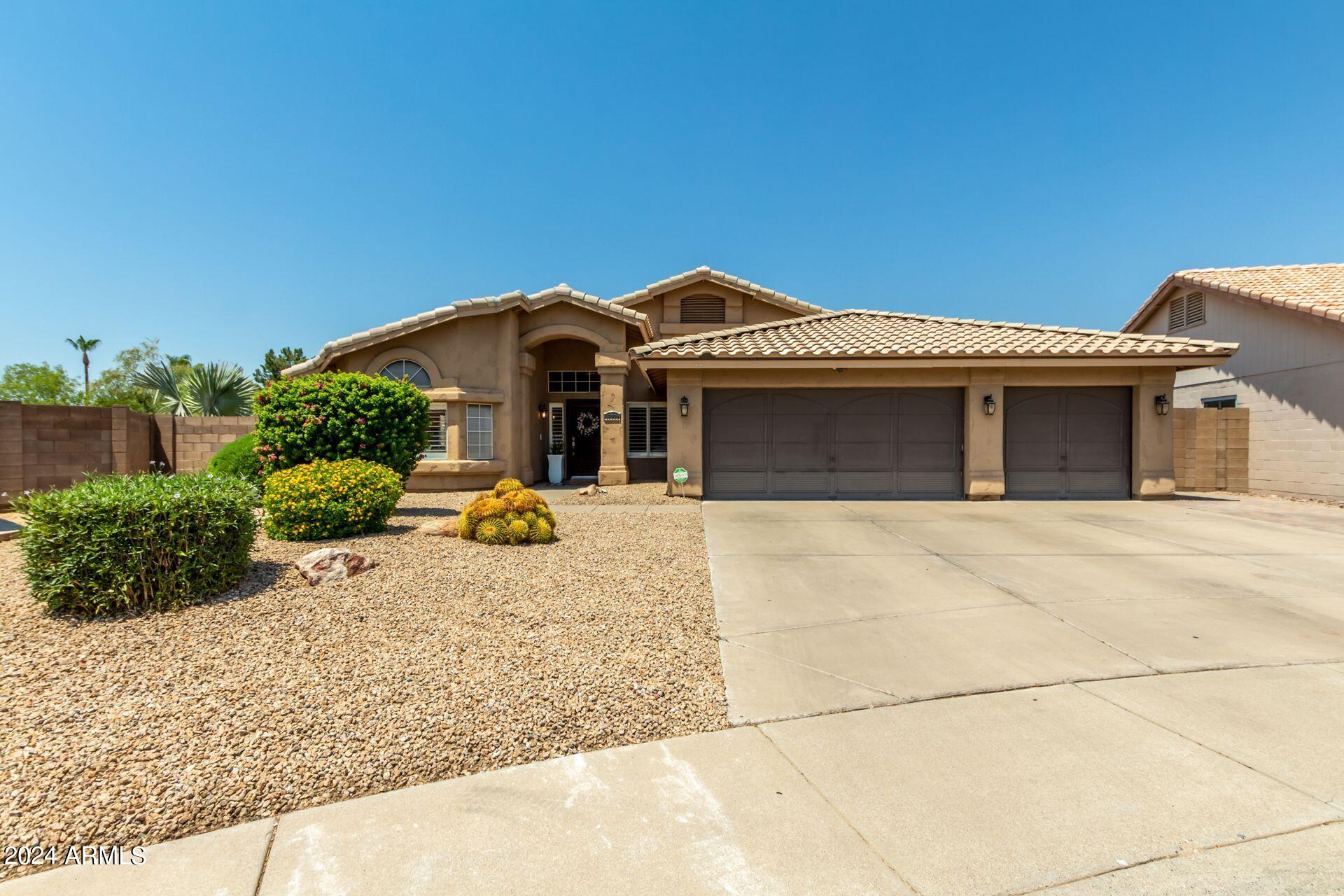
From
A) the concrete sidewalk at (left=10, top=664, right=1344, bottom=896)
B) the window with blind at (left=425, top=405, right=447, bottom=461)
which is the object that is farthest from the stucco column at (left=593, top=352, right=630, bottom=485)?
the concrete sidewalk at (left=10, top=664, right=1344, bottom=896)

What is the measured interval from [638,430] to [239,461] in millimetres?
9402

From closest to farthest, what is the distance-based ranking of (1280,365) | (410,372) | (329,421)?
(329,421)
(1280,365)
(410,372)

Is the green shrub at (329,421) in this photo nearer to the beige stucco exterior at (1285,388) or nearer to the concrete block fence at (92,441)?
the concrete block fence at (92,441)

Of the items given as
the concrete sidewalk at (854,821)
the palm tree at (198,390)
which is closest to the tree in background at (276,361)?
the palm tree at (198,390)

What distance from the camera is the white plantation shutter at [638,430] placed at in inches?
684

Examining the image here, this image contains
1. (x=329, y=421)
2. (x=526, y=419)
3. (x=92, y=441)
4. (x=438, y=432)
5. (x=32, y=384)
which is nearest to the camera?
(x=329, y=421)

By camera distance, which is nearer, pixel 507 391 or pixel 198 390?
pixel 507 391

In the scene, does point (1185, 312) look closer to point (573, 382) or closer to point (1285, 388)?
point (1285, 388)

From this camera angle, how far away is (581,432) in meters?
19.1

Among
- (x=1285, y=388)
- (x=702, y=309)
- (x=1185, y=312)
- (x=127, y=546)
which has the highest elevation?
→ (x=702, y=309)

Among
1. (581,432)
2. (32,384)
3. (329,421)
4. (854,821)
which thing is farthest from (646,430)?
(32,384)

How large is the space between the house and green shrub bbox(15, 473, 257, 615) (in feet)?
28.1

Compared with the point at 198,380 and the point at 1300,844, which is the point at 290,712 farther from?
the point at 198,380

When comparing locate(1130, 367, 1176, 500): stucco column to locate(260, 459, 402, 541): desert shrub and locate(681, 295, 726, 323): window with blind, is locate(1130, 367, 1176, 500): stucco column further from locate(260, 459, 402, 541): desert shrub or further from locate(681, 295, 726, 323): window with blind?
locate(260, 459, 402, 541): desert shrub
